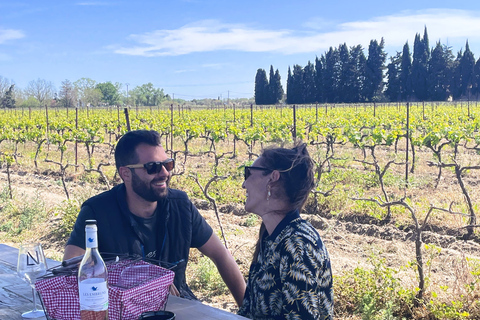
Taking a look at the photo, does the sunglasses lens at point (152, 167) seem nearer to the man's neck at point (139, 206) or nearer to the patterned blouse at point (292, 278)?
the man's neck at point (139, 206)

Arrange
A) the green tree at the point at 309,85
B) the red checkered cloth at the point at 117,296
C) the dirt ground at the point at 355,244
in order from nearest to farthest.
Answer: the red checkered cloth at the point at 117,296
the dirt ground at the point at 355,244
the green tree at the point at 309,85

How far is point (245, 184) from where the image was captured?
228 centimetres

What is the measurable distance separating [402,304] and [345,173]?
5.64m

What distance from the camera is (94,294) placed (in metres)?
1.49

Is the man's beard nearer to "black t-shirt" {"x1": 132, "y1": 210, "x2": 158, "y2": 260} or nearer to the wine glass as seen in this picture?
"black t-shirt" {"x1": 132, "y1": 210, "x2": 158, "y2": 260}

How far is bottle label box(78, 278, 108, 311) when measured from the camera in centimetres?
149

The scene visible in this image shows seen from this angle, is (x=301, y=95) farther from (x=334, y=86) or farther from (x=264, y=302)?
(x=264, y=302)

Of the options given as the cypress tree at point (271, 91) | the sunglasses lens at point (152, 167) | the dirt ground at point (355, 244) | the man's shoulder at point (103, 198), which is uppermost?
the cypress tree at point (271, 91)

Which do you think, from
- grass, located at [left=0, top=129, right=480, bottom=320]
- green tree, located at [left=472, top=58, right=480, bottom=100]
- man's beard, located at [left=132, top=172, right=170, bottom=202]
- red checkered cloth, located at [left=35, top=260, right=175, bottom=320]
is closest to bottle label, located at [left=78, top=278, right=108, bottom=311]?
red checkered cloth, located at [left=35, top=260, right=175, bottom=320]

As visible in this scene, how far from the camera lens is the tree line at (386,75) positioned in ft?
176

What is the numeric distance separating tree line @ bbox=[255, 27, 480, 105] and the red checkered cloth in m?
54.6

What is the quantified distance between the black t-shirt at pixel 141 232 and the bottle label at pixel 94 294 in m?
0.87

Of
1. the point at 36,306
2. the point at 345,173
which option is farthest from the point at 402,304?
the point at 345,173

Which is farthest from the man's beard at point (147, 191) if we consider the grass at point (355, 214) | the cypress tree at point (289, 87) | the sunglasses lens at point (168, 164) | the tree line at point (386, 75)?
the cypress tree at point (289, 87)
